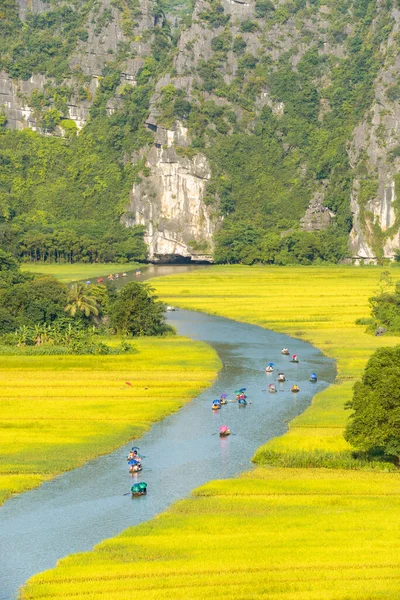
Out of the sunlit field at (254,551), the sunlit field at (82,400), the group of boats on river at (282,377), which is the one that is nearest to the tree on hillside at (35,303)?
the sunlit field at (82,400)

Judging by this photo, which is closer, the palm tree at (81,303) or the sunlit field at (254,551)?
the sunlit field at (254,551)

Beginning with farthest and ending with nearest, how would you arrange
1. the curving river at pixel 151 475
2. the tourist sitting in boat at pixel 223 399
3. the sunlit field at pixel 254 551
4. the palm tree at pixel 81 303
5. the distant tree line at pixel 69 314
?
the palm tree at pixel 81 303
the distant tree line at pixel 69 314
the tourist sitting in boat at pixel 223 399
the curving river at pixel 151 475
the sunlit field at pixel 254 551

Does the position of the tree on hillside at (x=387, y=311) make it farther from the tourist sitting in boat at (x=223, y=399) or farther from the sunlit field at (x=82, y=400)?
the tourist sitting in boat at (x=223, y=399)

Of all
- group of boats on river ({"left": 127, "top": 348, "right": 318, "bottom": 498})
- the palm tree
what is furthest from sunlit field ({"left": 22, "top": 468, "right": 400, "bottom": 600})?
the palm tree

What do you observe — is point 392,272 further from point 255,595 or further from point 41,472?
point 255,595

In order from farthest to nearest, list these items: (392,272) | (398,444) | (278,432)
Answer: (392,272), (278,432), (398,444)

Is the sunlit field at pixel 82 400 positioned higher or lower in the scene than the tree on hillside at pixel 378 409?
lower

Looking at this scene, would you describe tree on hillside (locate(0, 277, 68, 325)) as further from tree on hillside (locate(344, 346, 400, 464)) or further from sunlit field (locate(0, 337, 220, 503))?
tree on hillside (locate(344, 346, 400, 464))

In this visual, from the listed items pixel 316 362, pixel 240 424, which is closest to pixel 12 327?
pixel 316 362
